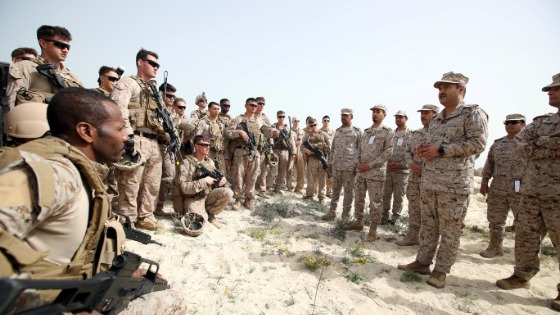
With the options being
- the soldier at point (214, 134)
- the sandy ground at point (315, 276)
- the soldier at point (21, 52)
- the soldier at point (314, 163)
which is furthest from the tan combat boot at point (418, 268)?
the soldier at point (21, 52)

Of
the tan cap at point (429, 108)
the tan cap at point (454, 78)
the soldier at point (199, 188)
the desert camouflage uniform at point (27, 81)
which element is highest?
the tan cap at point (454, 78)

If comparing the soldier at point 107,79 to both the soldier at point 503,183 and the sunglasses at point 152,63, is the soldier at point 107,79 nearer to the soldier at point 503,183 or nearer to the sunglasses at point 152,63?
the sunglasses at point 152,63

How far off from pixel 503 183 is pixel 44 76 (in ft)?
23.9

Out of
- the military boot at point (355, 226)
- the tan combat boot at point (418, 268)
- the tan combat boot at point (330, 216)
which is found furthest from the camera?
the tan combat boot at point (330, 216)

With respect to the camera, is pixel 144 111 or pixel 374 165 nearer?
pixel 144 111

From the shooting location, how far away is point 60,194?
1.07 metres

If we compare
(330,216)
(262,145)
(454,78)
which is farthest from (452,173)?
(262,145)

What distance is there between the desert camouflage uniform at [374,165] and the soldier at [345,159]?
1.80 feet

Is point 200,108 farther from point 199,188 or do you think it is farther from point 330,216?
point 330,216

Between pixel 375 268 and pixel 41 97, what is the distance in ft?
15.6

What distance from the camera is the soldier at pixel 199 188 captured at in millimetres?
4797

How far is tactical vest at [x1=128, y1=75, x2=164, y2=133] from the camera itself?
4023 mm

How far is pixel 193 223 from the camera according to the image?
15.4 ft

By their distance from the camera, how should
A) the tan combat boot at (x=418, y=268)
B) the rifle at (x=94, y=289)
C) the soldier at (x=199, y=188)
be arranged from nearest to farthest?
1. the rifle at (x=94, y=289)
2. the tan combat boot at (x=418, y=268)
3. the soldier at (x=199, y=188)
